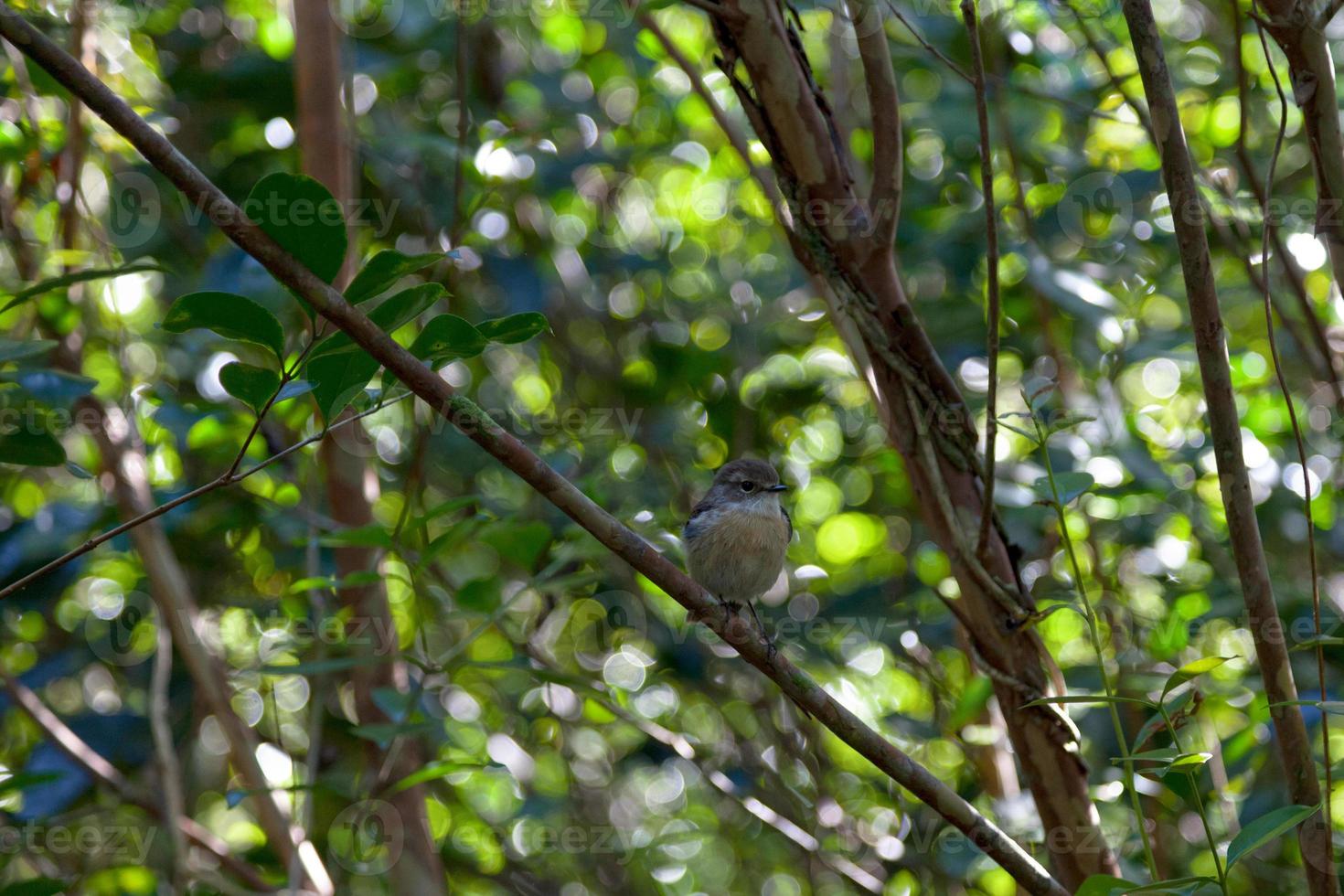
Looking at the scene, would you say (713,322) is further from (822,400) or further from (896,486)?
(896,486)

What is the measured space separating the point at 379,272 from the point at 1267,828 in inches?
79.8

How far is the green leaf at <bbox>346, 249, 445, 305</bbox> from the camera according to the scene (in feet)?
7.20

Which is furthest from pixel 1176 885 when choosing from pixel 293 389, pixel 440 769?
pixel 440 769

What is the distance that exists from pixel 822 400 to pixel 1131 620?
1872mm

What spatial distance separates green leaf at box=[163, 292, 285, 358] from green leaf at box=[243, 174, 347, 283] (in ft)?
0.45

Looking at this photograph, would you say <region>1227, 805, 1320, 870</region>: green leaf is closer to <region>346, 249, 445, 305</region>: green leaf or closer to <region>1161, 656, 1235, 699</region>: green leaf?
<region>1161, 656, 1235, 699</region>: green leaf

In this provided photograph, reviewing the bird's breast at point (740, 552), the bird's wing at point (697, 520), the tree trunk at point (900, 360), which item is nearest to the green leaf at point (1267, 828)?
the tree trunk at point (900, 360)

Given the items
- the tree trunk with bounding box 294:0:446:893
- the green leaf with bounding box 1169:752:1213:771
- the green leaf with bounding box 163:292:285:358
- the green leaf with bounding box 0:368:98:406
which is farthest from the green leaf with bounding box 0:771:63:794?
the green leaf with bounding box 1169:752:1213:771

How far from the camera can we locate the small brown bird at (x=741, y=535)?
509cm

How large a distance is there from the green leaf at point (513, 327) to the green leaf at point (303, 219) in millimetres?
307

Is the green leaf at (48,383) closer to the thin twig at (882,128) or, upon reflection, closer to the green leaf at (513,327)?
the green leaf at (513,327)

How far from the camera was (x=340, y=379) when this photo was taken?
89.6 inches

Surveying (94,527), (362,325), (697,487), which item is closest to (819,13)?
(697,487)

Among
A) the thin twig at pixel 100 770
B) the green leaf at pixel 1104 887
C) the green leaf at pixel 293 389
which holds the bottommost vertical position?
the thin twig at pixel 100 770
